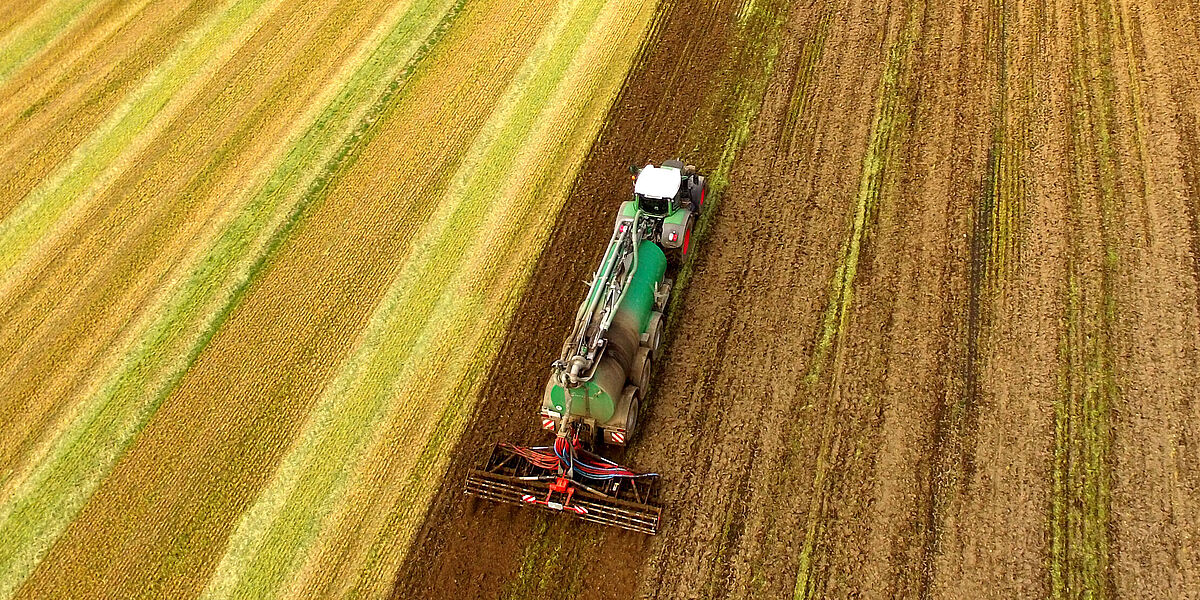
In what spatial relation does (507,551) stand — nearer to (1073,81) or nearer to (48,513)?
(48,513)

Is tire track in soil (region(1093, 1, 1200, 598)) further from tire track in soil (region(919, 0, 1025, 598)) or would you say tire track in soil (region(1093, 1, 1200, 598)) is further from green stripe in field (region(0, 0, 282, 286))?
green stripe in field (region(0, 0, 282, 286))

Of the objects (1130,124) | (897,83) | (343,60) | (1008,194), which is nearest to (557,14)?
(343,60)

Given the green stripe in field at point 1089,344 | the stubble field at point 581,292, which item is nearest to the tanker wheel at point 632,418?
the stubble field at point 581,292

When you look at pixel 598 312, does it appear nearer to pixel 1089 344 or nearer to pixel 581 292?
pixel 581 292

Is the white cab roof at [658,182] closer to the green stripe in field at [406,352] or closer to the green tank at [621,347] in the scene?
the green tank at [621,347]

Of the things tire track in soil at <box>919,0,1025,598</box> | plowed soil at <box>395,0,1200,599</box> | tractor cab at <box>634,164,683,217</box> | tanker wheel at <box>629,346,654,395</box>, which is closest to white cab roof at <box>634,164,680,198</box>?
tractor cab at <box>634,164,683,217</box>

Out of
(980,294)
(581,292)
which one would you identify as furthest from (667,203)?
(980,294)
